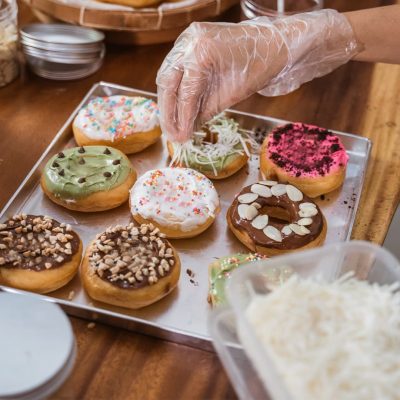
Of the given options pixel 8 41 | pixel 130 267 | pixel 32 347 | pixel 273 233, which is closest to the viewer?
pixel 32 347

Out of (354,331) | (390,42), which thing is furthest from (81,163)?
(354,331)

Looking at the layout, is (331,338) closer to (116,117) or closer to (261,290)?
(261,290)

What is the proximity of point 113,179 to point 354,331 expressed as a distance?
0.91m

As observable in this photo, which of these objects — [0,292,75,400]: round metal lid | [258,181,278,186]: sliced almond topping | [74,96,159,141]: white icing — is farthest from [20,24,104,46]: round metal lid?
[0,292,75,400]: round metal lid

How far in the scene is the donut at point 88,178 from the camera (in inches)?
61.6

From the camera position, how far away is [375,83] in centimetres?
217

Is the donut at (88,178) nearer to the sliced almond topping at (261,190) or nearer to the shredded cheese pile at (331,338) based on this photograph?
the sliced almond topping at (261,190)

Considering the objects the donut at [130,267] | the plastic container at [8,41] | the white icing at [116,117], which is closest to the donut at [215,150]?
the white icing at [116,117]

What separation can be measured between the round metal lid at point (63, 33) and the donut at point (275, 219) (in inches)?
30.6

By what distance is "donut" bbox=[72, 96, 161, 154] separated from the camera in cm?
176

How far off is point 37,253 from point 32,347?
308 millimetres

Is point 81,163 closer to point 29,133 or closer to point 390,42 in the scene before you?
point 29,133

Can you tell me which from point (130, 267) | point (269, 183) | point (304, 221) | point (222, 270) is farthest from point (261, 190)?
point (130, 267)

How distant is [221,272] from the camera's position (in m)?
1.36
